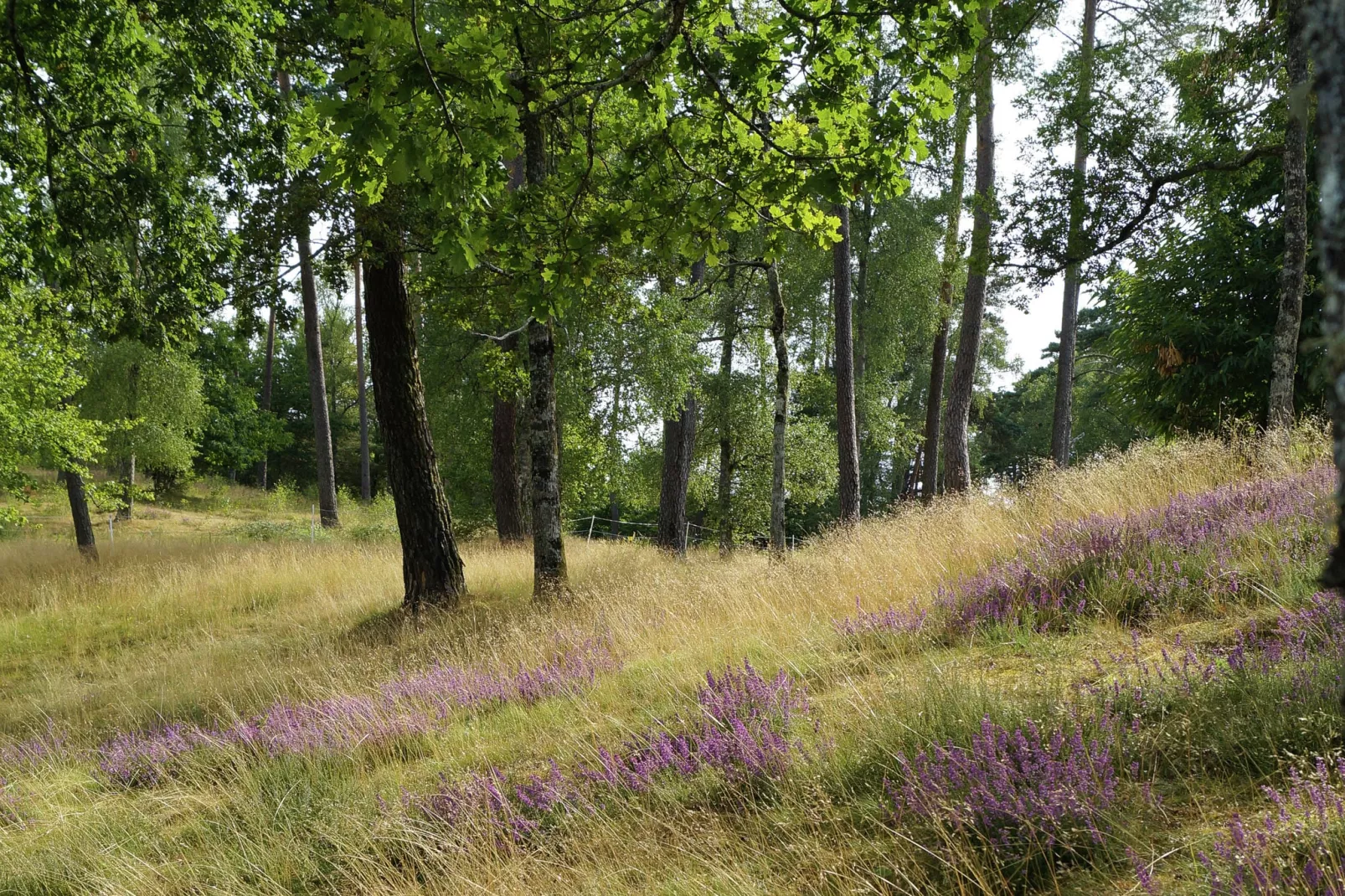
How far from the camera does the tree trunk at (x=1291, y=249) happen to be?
8.25 metres

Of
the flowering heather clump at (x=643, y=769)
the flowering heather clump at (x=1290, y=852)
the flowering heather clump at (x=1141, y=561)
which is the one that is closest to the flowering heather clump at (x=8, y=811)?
the flowering heather clump at (x=643, y=769)

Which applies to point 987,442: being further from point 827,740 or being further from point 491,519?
point 827,740

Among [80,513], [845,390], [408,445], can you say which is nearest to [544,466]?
[408,445]

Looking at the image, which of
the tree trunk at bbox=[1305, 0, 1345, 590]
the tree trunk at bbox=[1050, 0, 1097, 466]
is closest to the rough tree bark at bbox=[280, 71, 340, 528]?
the tree trunk at bbox=[1050, 0, 1097, 466]

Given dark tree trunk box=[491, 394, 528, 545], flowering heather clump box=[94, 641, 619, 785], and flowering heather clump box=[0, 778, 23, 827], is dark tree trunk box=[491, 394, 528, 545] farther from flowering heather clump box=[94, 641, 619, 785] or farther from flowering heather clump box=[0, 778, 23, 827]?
flowering heather clump box=[0, 778, 23, 827]

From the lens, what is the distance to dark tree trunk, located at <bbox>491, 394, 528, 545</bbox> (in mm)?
15594

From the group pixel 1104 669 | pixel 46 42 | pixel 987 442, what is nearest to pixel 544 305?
pixel 1104 669

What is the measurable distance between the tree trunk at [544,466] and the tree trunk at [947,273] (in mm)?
7389

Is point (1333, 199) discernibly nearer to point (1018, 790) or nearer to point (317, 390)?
point (1018, 790)

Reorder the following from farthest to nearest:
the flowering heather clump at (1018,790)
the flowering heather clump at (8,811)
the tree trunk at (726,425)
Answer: the tree trunk at (726,425)
the flowering heather clump at (8,811)
the flowering heather clump at (1018,790)

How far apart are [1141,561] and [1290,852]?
9.35ft

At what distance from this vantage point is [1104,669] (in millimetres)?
3227

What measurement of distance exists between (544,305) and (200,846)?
11.0 ft

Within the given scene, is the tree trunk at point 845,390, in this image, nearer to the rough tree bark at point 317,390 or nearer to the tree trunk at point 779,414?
the tree trunk at point 779,414
